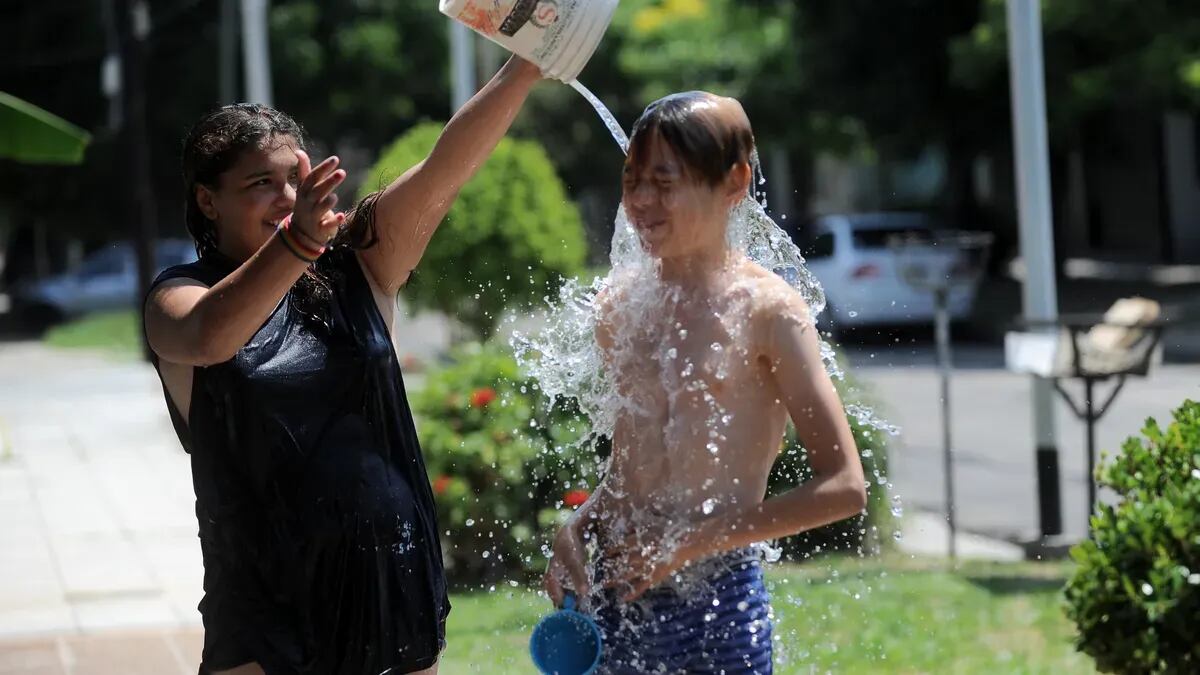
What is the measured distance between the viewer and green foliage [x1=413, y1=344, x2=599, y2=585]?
707 centimetres

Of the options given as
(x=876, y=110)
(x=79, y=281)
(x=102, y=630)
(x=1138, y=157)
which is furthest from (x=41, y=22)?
(x=102, y=630)

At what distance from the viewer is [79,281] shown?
3359 centimetres

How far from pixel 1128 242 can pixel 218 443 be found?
33.0 meters

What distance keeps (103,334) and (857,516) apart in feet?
82.0

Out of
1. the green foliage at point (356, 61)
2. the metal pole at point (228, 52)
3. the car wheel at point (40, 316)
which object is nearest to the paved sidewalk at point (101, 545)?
the metal pole at point (228, 52)

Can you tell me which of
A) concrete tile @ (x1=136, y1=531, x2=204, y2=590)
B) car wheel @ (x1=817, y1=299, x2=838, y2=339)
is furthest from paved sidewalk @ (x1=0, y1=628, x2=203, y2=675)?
car wheel @ (x1=817, y1=299, x2=838, y2=339)

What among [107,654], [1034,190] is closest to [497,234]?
[1034,190]

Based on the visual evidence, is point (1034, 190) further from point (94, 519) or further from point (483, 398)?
point (94, 519)

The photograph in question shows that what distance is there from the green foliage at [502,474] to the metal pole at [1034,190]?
2.52 meters

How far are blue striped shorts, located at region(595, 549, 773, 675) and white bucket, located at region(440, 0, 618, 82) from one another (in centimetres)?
91

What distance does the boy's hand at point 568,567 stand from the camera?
2699 mm

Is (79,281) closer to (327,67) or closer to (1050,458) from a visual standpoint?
(327,67)

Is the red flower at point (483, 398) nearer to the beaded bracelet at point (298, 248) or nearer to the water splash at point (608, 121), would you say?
the water splash at point (608, 121)

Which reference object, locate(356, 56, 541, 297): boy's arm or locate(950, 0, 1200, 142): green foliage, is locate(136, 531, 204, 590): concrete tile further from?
locate(950, 0, 1200, 142): green foliage
